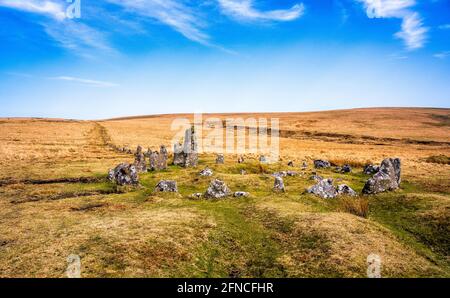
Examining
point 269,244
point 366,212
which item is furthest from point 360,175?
point 269,244

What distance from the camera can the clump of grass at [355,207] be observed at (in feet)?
68.1

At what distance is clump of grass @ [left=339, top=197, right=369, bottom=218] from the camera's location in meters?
20.8

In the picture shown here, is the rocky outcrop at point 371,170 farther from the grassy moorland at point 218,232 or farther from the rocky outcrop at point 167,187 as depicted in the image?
the rocky outcrop at point 167,187

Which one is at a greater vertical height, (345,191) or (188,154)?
(188,154)

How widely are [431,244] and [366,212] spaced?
194 inches

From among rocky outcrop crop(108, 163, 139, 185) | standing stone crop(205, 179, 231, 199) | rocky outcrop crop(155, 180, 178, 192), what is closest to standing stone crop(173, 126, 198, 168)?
rocky outcrop crop(108, 163, 139, 185)

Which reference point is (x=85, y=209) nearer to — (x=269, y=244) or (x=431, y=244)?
(x=269, y=244)

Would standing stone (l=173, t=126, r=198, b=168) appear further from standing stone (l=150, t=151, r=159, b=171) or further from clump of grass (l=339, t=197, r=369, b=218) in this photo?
clump of grass (l=339, t=197, r=369, b=218)

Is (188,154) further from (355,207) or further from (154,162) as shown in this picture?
(355,207)

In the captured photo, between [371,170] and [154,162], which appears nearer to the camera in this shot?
[154,162]

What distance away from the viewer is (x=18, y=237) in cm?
1661

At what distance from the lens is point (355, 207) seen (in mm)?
21219

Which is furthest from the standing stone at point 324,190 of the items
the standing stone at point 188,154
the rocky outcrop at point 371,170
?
the standing stone at point 188,154

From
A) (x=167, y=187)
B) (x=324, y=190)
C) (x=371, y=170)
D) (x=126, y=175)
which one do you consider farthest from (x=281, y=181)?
(x=371, y=170)
